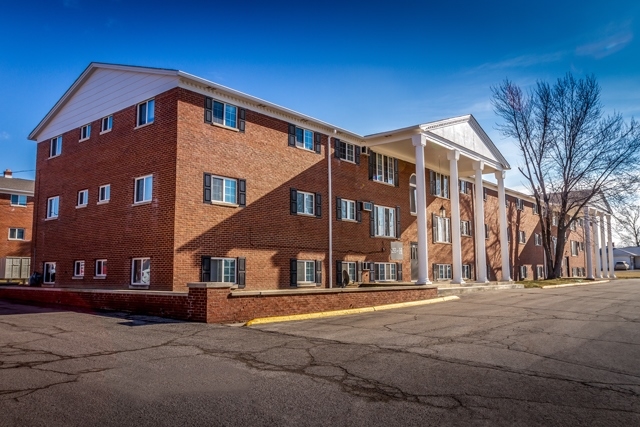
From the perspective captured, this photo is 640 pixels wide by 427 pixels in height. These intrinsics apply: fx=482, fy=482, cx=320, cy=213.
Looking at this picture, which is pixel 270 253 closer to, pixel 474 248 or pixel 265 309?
pixel 265 309

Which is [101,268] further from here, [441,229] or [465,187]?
[465,187]

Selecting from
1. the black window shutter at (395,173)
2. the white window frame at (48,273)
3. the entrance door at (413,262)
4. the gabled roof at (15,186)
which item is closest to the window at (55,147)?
the white window frame at (48,273)

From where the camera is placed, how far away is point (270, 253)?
1977 centimetres

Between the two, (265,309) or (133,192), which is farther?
(133,192)

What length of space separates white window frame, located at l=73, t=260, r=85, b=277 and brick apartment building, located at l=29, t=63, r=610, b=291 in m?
0.07

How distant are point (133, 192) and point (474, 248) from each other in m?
24.8

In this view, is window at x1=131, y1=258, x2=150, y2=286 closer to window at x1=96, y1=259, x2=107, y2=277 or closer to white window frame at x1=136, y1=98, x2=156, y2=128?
window at x1=96, y1=259, x2=107, y2=277

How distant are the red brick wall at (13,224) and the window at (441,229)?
33.9 m

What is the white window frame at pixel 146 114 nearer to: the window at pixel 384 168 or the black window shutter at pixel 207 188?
the black window shutter at pixel 207 188

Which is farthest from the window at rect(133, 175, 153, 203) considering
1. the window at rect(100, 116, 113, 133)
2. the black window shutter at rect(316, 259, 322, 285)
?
the black window shutter at rect(316, 259, 322, 285)

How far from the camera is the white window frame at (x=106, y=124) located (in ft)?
67.1

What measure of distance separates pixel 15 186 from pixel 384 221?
→ 33699 mm

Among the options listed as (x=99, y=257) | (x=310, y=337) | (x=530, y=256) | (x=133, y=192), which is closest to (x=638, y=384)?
(x=310, y=337)

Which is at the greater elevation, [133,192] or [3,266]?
[133,192]
